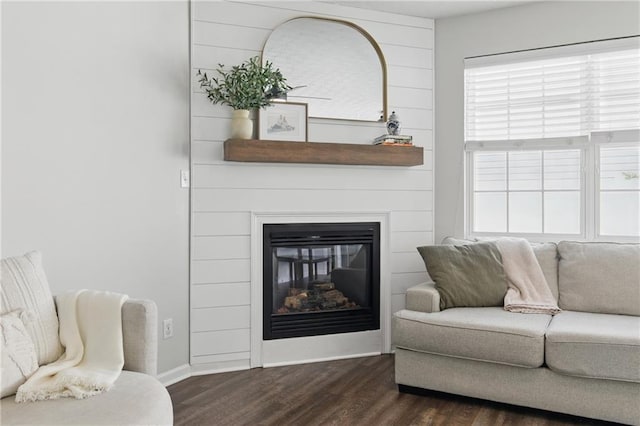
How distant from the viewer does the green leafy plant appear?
10.3ft

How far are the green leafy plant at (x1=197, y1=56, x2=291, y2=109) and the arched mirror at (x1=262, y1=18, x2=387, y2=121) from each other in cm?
21

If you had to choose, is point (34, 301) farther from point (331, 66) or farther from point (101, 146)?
point (331, 66)

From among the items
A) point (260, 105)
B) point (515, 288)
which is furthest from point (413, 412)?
point (260, 105)

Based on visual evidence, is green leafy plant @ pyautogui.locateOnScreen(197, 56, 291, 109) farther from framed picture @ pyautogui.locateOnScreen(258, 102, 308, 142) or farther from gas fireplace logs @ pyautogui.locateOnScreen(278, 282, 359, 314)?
gas fireplace logs @ pyautogui.locateOnScreen(278, 282, 359, 314)

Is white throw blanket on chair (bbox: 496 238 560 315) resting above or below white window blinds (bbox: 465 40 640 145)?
below

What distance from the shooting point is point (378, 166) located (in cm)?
366

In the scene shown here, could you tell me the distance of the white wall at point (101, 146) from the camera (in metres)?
2.26

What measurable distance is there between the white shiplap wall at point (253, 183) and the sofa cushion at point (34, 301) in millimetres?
1293

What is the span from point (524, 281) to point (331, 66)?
6.23ft

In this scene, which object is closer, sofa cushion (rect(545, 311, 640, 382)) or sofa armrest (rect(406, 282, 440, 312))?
sofa cushion (rect(545, 311, 640, 382))

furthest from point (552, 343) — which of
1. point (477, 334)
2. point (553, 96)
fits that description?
point (553, 96)

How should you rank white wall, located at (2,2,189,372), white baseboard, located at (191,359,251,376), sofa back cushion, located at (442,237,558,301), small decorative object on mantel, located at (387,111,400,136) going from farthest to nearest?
small decorative object on mantel, located at (387,111,400,136) < white baseboard, located at (191,359,251,376) < sofa back cushion, located at (442,237,558,301) < white wall, located at (2,2,189,372)

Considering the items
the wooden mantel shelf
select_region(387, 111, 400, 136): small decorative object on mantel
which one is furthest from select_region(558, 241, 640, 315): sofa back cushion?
select_region(387, 111, 400, 136): small decorative object on mantel

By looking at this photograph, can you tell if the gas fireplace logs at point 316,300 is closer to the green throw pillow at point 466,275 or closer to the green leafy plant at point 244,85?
the green throw pillow at point 466,275
